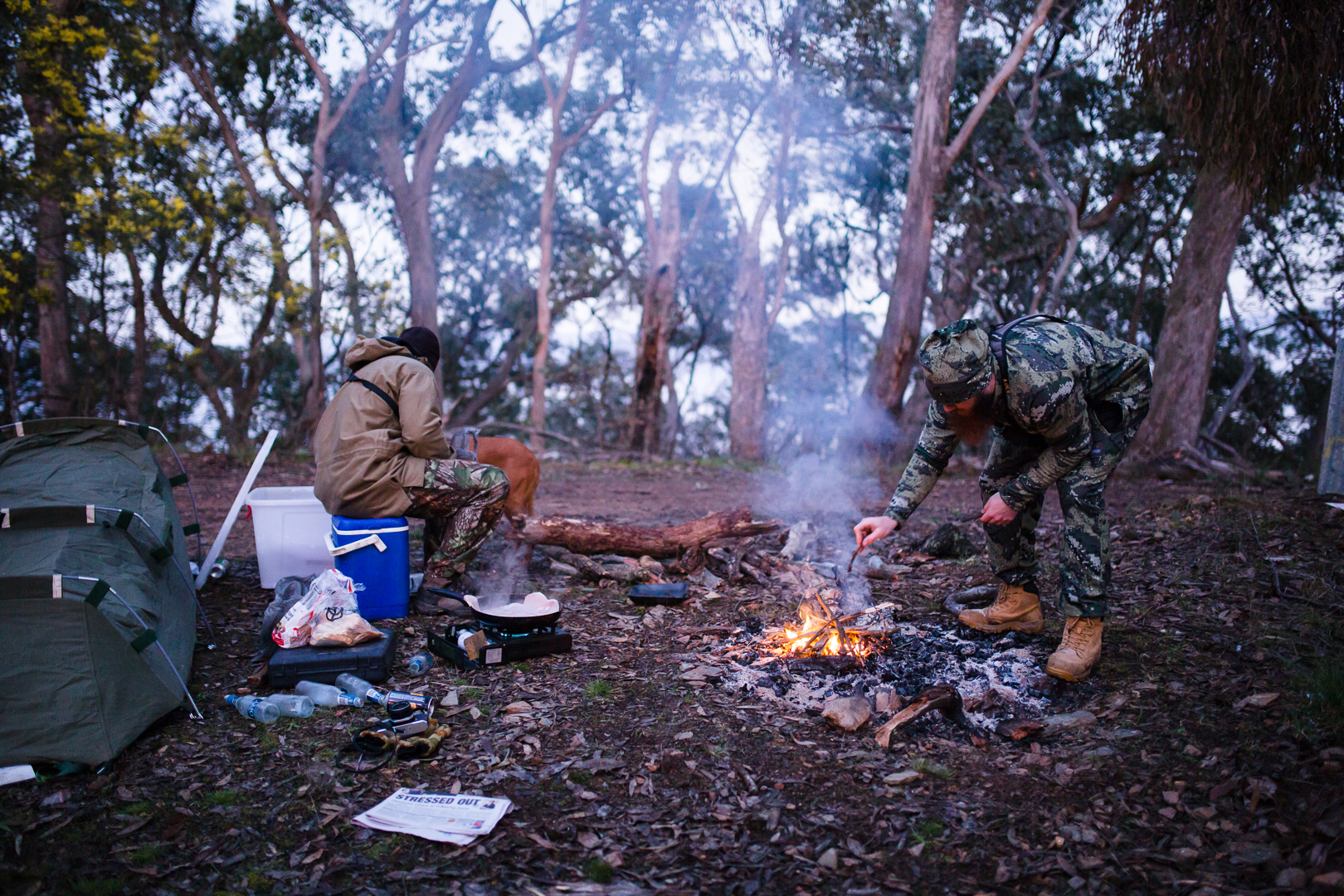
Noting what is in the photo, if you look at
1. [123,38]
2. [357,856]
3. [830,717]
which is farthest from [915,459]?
[123,38]

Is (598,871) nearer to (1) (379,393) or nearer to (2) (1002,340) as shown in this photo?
(2) (1002,340)

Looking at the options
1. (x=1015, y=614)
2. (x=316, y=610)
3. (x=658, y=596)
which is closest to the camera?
(x=316, y=610)

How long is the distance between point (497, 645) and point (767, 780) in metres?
1.58

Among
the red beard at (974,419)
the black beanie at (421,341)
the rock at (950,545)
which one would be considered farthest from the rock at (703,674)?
the rock at (950,545)

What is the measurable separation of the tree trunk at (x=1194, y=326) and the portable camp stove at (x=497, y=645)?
8418 mm

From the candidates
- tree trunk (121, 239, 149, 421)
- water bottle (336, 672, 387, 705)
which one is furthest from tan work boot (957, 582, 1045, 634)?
tree trunk (121, 239, 149, 421)

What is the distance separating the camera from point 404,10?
12703mm

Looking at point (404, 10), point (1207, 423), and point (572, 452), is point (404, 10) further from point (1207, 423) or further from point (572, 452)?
point (1207, 423)

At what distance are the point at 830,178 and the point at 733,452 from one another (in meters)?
7.09

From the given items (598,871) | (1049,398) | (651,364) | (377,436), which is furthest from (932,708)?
(651,364)

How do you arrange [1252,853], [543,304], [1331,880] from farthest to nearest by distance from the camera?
[543,304] → [1252,853] → [1331,880]

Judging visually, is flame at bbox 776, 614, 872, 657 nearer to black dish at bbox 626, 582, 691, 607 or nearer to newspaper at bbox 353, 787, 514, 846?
black dish at bbox 626, 582, 691, 607

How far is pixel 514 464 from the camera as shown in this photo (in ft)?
18.6

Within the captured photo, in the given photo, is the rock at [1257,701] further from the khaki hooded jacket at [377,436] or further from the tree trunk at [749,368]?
the tree trunk at [749,368]
